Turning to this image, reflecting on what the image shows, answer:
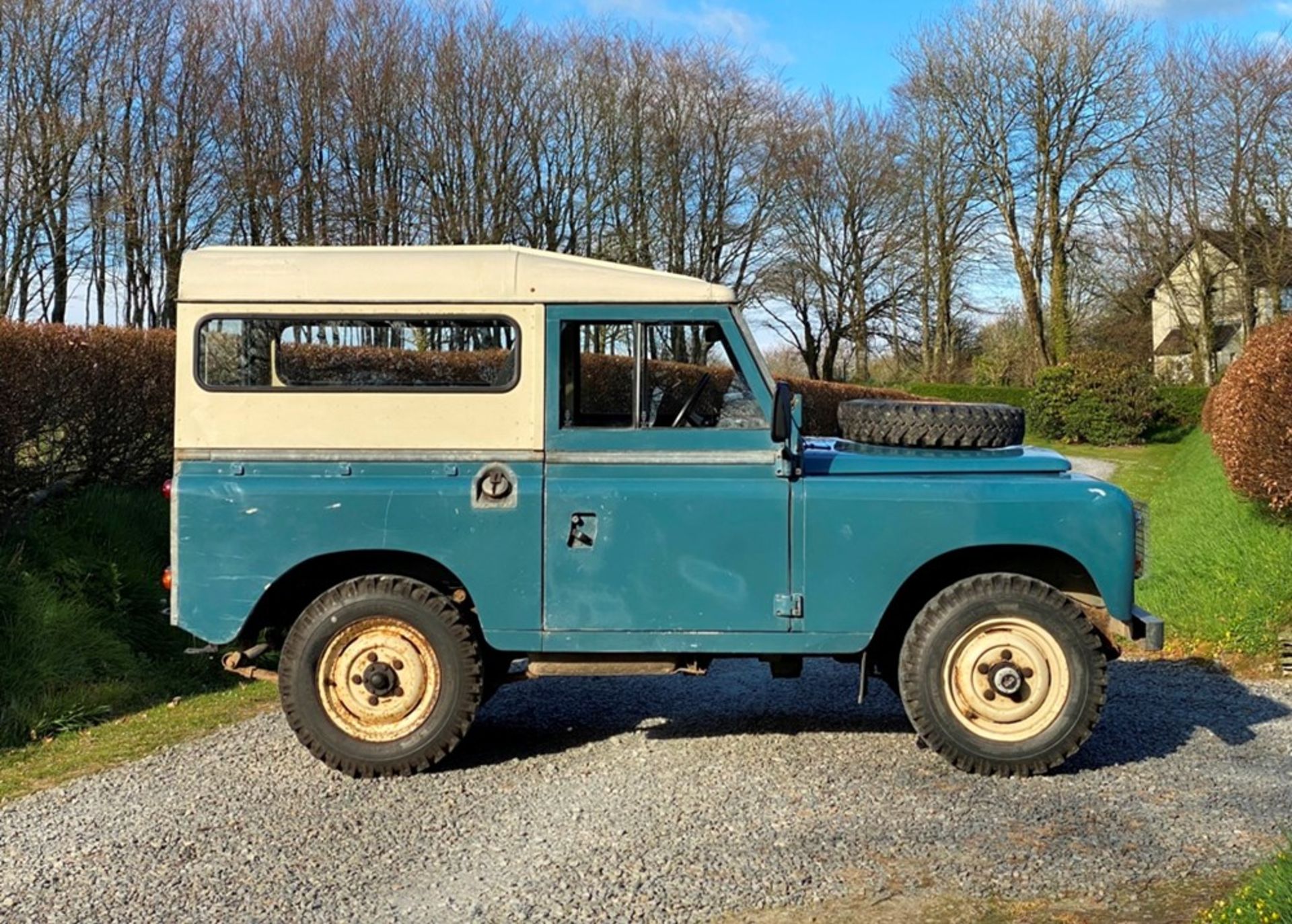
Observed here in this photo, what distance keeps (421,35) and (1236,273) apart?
2937cm

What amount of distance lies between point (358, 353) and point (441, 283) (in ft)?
1.87

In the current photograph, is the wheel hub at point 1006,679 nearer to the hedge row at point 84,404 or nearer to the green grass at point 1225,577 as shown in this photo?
the hedge row at point 84,404

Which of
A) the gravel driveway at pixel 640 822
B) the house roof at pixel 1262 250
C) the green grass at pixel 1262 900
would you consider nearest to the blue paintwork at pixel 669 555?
the gravel driveway at pixel 640 822

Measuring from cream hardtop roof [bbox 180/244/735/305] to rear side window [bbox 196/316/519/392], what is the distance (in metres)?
0.11

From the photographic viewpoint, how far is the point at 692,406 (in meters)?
5.22

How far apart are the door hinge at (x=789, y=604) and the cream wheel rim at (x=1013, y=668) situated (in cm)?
73

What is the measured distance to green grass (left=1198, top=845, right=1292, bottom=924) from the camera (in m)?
2.92

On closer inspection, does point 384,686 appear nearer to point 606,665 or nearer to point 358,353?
point 606,665

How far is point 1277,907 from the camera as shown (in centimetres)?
293

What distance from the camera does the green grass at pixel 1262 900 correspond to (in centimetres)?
292

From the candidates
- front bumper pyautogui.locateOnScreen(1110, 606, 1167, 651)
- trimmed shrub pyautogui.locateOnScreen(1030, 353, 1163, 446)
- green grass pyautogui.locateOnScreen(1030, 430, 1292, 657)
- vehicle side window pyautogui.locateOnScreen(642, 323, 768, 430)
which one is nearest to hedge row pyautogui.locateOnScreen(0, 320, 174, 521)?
vehicle side window pyautogui.locateOnScreen(642, 323, 768, 430)

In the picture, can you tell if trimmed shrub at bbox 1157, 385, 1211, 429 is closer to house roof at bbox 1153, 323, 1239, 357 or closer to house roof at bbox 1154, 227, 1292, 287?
house roof at bbox 1154, 227, 1292, 287

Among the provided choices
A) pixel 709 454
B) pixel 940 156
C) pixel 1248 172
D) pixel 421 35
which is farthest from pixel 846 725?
pixel 940 156

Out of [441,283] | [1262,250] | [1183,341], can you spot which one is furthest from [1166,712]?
[1183,341]
